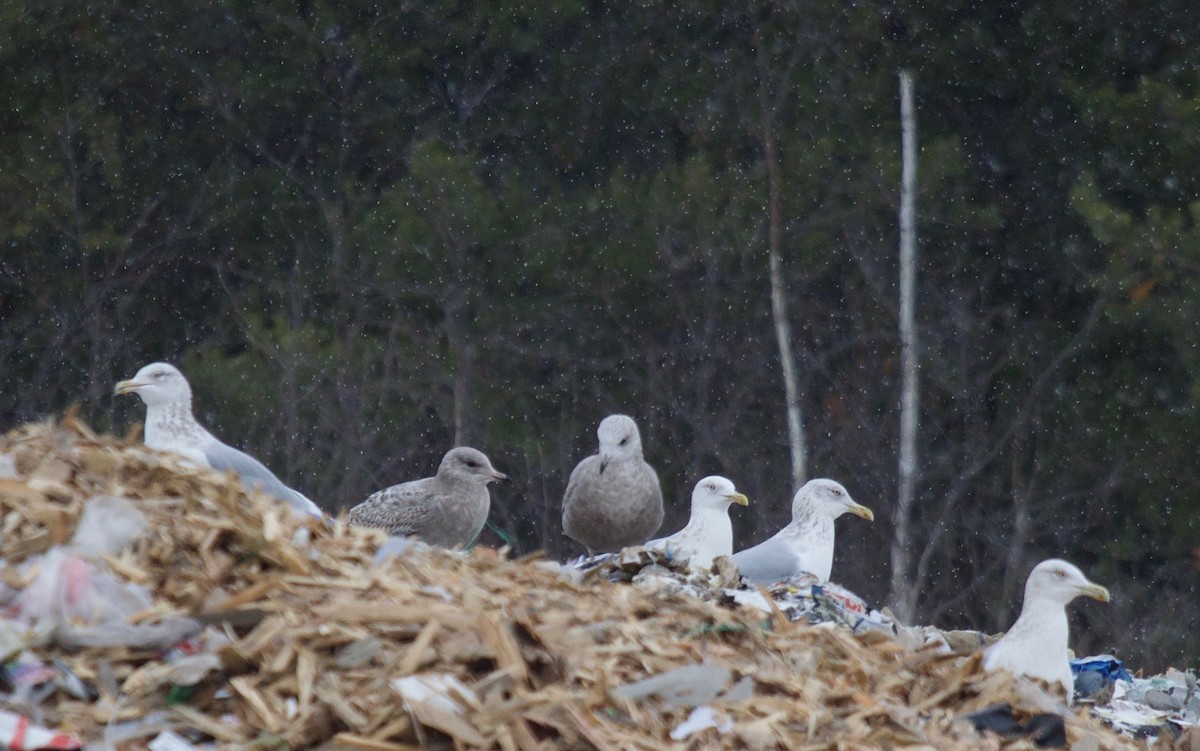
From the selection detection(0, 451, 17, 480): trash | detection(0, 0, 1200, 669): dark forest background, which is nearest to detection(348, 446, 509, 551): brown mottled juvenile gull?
detection(0, 451, 17, 480): trash

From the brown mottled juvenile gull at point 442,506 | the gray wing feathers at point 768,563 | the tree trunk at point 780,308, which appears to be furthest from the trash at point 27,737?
the tree trunk at point 780,308

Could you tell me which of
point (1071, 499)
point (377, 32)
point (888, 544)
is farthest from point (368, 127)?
point (1071, 499)

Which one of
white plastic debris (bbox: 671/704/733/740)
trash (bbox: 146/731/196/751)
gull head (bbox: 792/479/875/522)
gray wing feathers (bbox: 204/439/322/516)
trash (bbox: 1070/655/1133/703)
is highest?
gray wing feathers (bbox: 204/439/322/516)

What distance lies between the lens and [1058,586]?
521 cm

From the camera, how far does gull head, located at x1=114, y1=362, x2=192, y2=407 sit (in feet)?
22.5

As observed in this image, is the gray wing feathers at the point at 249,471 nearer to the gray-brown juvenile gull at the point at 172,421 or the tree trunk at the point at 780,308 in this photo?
the gray-brown juvenile gull at the point at 172,421

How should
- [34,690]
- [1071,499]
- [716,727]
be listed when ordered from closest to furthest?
[34,690]
[716,727]
[1071,499]

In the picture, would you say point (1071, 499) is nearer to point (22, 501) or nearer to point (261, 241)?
point (261, 241)

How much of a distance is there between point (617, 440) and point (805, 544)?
1.29 meters

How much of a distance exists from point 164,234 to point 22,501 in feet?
42.5

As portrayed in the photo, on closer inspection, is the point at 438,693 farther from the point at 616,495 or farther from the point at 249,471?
the point at 616,495

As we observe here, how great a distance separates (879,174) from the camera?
1450cm

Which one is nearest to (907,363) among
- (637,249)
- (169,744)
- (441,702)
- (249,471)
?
(637,249)

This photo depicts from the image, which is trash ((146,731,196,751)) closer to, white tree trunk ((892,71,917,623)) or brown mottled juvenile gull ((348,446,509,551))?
brown mottled juvenile gull ((348,446,509,551))
